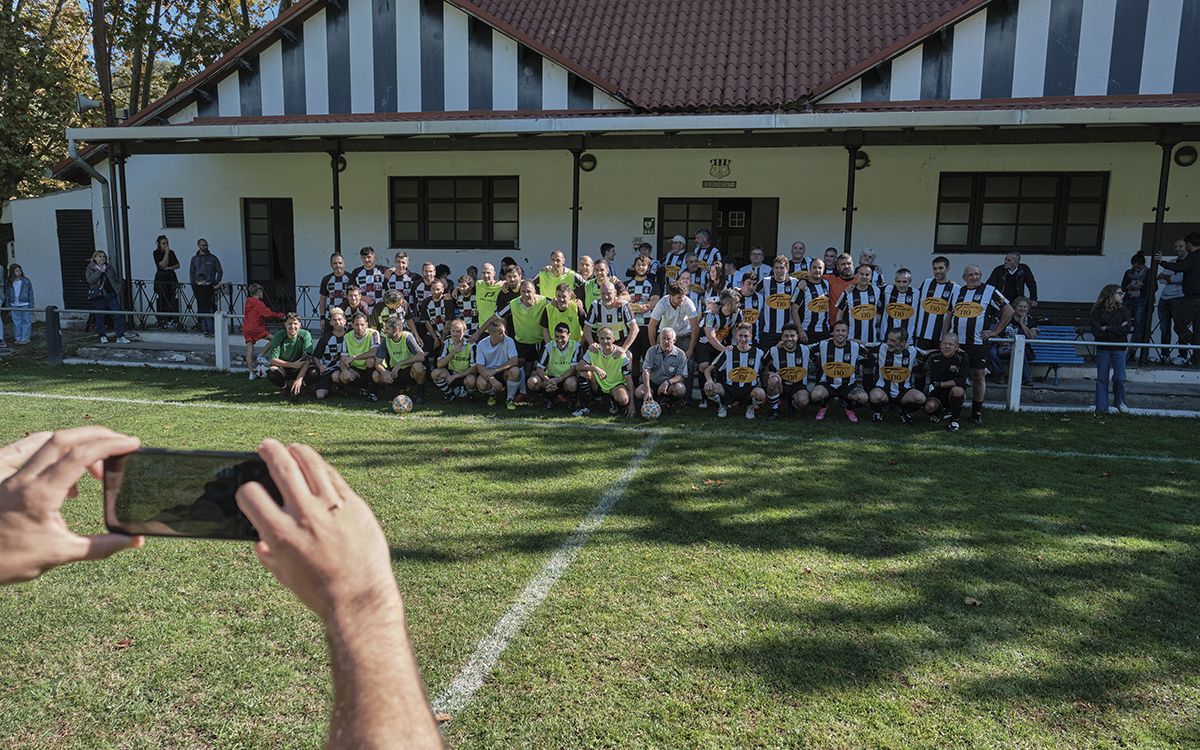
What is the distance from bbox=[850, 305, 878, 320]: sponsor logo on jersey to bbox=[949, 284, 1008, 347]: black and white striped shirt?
0.88 m

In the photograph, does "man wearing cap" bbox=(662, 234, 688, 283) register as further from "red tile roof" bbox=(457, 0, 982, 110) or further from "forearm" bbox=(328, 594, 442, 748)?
"forearm" bbox=(328, 594, 442, 748)

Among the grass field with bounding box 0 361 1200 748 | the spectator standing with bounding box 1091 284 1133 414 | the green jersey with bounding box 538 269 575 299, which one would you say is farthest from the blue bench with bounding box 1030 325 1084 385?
the green jersey with bounding box 538 269 575 299

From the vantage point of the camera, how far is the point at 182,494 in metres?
1.07

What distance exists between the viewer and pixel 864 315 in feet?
32.6

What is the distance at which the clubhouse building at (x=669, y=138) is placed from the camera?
40.0 ft

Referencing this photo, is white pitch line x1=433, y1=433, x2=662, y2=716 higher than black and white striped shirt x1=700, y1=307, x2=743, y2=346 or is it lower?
lower

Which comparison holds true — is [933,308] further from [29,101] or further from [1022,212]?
[29,101]

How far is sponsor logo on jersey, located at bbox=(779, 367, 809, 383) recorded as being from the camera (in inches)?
375

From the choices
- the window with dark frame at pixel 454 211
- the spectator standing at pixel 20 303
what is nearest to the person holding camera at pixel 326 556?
the window with dark frame at pixel 454 211

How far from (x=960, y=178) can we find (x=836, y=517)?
9486mm

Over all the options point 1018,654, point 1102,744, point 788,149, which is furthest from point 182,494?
point 788,149

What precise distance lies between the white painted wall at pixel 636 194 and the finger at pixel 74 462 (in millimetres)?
13595

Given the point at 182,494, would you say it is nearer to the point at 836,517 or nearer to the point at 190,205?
the point at 836,517

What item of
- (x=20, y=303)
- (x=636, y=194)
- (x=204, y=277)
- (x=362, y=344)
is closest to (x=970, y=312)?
(x=636, y=194)
